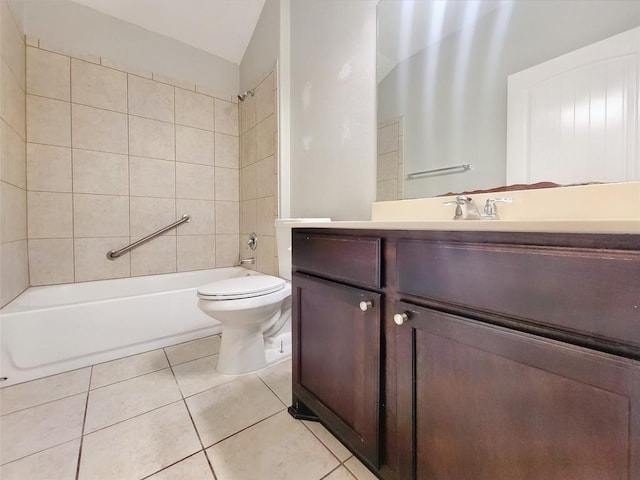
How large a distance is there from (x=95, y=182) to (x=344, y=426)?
90.3 inches

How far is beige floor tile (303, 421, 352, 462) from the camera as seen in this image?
0.98m

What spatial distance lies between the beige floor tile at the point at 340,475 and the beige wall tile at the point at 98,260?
80.5 inches

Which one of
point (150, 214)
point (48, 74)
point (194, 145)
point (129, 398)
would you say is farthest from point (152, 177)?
point (129, 398)

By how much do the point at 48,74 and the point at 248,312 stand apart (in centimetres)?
214

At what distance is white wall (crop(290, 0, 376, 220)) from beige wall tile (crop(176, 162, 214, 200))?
0.94 meters

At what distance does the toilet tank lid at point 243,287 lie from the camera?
4.35 feet

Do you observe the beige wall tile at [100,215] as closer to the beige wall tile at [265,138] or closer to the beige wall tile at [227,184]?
the beige wall tile at [227,184]

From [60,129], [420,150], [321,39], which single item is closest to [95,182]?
[60,129]

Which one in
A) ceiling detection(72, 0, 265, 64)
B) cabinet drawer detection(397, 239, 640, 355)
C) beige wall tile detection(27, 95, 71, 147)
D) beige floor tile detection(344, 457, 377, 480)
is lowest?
beige floor tile detection(344, 457, 377, 480)

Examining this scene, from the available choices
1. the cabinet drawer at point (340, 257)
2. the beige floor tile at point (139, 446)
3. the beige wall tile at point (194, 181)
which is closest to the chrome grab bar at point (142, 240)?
the beige wall tile at point (194, 181)

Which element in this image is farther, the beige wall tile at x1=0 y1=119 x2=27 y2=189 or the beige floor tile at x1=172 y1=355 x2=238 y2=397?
the beige wall tile at x1=0 y1=119 x2=27 y2=189

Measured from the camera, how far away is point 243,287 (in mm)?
1408

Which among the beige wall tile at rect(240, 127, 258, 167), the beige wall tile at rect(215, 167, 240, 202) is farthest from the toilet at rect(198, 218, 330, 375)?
the beige wall tile at rect(215, 167, 240, 202)

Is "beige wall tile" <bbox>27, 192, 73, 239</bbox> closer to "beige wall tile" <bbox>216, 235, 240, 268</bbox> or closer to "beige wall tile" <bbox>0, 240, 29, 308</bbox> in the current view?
"beige wall tile" <bbox>0, 240, 29, 308</bbox>
